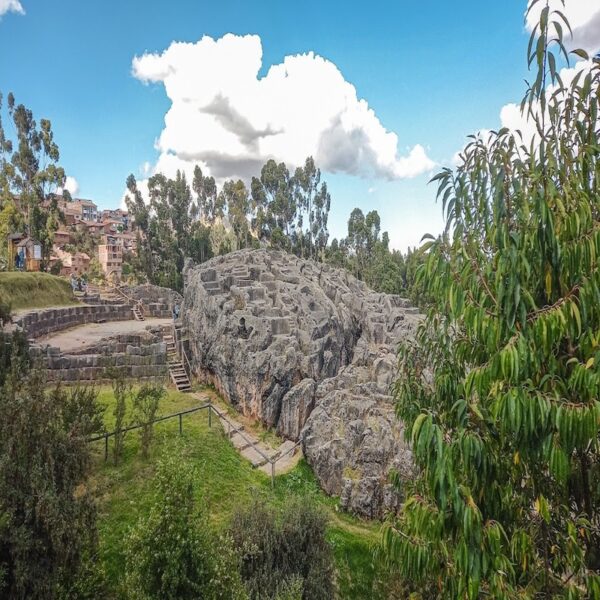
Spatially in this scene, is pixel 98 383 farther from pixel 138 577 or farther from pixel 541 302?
pixel 541 302

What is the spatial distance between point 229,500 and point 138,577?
567 centimetres

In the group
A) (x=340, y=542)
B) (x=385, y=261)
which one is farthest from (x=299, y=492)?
(x=385, y=261)

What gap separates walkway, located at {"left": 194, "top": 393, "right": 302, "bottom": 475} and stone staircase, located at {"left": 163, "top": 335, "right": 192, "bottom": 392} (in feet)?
13.7

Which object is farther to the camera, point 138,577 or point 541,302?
point 138,577

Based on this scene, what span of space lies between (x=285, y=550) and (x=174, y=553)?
358 cm

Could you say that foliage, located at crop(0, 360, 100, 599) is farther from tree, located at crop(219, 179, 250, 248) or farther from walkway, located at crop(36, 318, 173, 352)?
tree, located at crop(219, 179, 250, 248)

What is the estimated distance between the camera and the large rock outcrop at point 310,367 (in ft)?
41.6

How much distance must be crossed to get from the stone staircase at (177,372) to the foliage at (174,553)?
1431 cm

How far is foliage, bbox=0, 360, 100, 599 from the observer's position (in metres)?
6.41

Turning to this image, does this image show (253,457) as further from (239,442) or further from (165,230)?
(165,230)

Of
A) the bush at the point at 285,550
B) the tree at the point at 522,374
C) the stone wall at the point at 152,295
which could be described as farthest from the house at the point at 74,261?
the tree at the point at 522,374

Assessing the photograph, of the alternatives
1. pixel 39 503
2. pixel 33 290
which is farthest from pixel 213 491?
pixel 33 290

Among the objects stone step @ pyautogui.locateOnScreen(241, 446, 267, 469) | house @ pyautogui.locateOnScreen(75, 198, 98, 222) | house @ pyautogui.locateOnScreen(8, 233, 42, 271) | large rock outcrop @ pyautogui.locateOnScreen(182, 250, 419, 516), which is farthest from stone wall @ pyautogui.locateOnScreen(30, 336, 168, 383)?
house @ pyautogui.locateOnScreen(75, 198, 98, 222)

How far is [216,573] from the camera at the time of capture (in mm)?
6242
